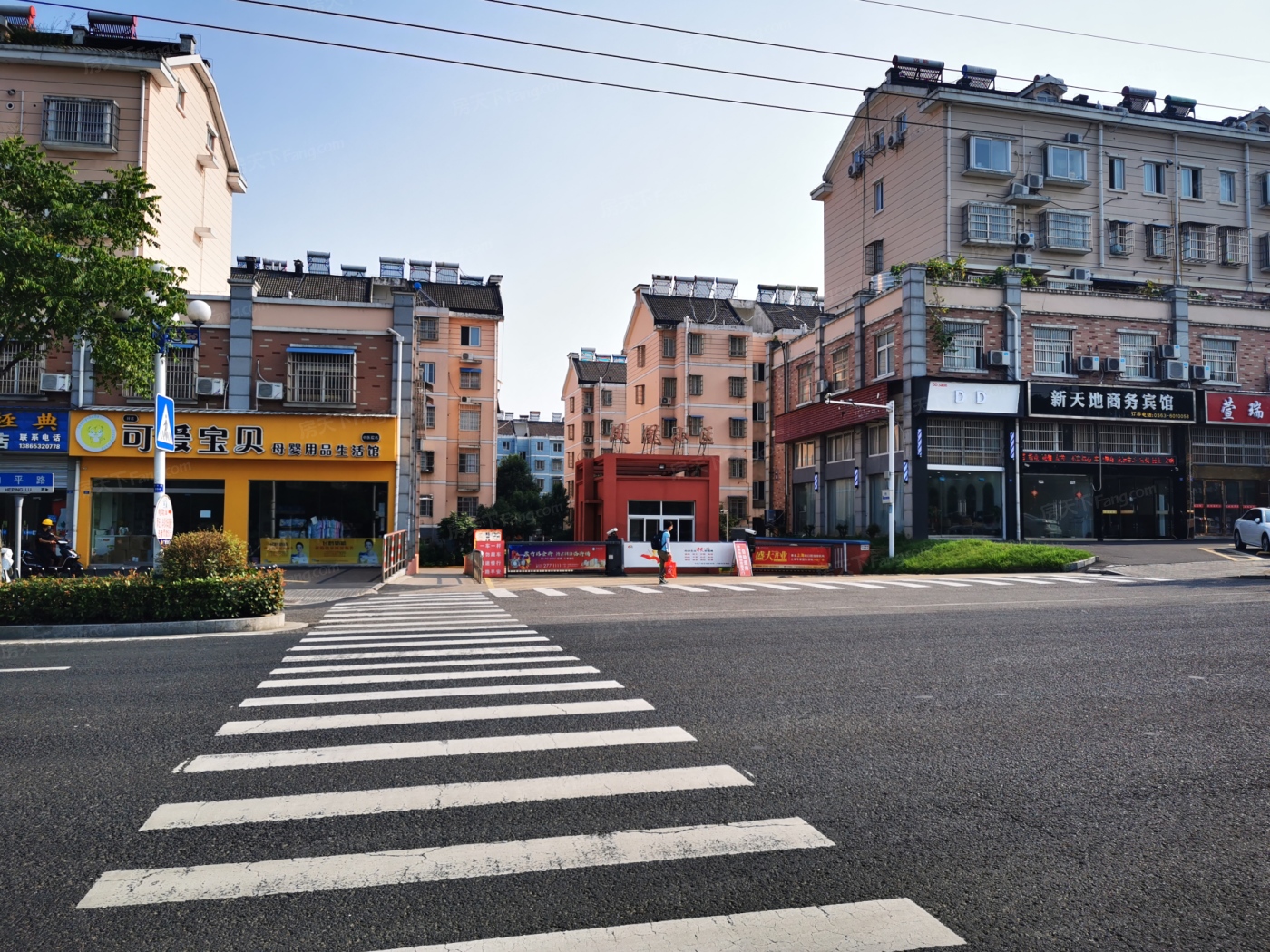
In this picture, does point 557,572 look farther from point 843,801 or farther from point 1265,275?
point 1265,275

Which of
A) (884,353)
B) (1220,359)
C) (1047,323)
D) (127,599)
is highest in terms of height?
(1047,323)

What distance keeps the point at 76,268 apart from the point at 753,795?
1548cm

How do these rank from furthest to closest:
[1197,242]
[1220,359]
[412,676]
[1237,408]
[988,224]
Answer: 1. [1197,242]
2. [988,224]
3. [1220,359]
4. [1237,408]
5. [412,676]

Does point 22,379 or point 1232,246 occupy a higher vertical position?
point 1232,246

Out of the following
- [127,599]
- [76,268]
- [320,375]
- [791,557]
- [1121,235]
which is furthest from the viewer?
[1121,235]

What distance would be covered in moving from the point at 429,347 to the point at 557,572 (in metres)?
26.1

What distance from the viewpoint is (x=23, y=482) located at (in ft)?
88.7

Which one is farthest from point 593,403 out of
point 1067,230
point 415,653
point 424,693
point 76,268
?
point 424,693

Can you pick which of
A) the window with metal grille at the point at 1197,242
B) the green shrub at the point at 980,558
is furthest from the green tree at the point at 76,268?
the window with metal grille at the point at 1197,242

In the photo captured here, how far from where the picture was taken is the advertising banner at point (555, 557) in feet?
95.8

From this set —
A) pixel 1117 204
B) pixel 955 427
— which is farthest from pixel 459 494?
pixel 1117 204

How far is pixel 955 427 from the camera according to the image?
3253 cm

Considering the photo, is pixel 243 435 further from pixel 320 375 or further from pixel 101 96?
pixel 101 96

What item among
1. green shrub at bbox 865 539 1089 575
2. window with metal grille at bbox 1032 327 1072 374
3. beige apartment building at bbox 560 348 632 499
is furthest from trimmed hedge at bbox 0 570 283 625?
beige apartment building at bbox 560 348 632 499
